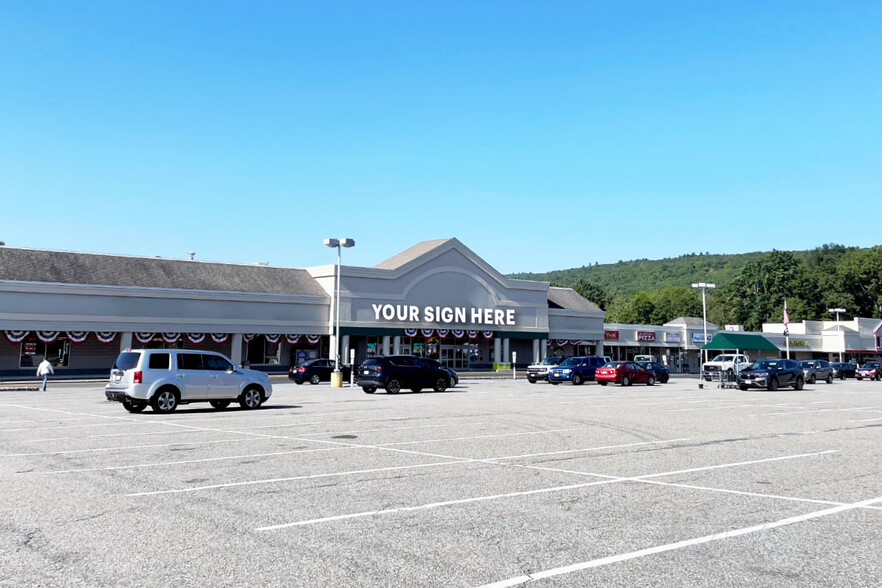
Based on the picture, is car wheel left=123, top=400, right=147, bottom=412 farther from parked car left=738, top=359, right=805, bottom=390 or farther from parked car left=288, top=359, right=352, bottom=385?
parked car left=738, top=359, right=805, bottom=390

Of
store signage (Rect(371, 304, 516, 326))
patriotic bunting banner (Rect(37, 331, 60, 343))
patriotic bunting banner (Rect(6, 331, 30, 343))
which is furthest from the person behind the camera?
store signage (Rect(371, 304, 516, 326))

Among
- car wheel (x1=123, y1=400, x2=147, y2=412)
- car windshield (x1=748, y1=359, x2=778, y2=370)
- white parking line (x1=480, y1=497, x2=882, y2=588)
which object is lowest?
white parking line (x1=480, y1=497, x2=882, y2=588)

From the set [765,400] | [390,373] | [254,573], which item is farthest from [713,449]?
[390,373]

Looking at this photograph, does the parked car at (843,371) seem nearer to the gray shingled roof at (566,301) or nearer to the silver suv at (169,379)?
the gray shingled roof at (566,301)

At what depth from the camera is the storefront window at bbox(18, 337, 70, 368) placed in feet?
149

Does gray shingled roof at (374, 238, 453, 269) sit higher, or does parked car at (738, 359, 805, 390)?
gray shingled roof at (374, 238, 453, 269)

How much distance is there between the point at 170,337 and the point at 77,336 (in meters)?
5.74

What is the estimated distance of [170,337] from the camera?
165 feet

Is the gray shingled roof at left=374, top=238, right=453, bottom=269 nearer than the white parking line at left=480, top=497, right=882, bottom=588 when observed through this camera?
No

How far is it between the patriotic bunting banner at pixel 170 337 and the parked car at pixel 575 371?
24.8 metres

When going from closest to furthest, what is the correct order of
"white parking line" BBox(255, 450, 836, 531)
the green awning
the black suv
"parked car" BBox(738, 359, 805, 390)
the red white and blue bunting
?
"white parking line" BBox(255, 450, 836, 531)
the black suv
"parked car" BBox(738, 359, 805, 390)
the red white and blue bunting
the green awning

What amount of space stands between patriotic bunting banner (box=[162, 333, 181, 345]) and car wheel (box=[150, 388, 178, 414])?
101 ft

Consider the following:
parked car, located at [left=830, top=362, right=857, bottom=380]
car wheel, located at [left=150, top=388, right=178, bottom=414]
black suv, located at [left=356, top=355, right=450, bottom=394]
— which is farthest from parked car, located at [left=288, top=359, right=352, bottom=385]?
parked car, located at [left=830, top=362, right=857, bottom=380]

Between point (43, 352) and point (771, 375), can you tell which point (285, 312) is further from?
point (771, 375)
